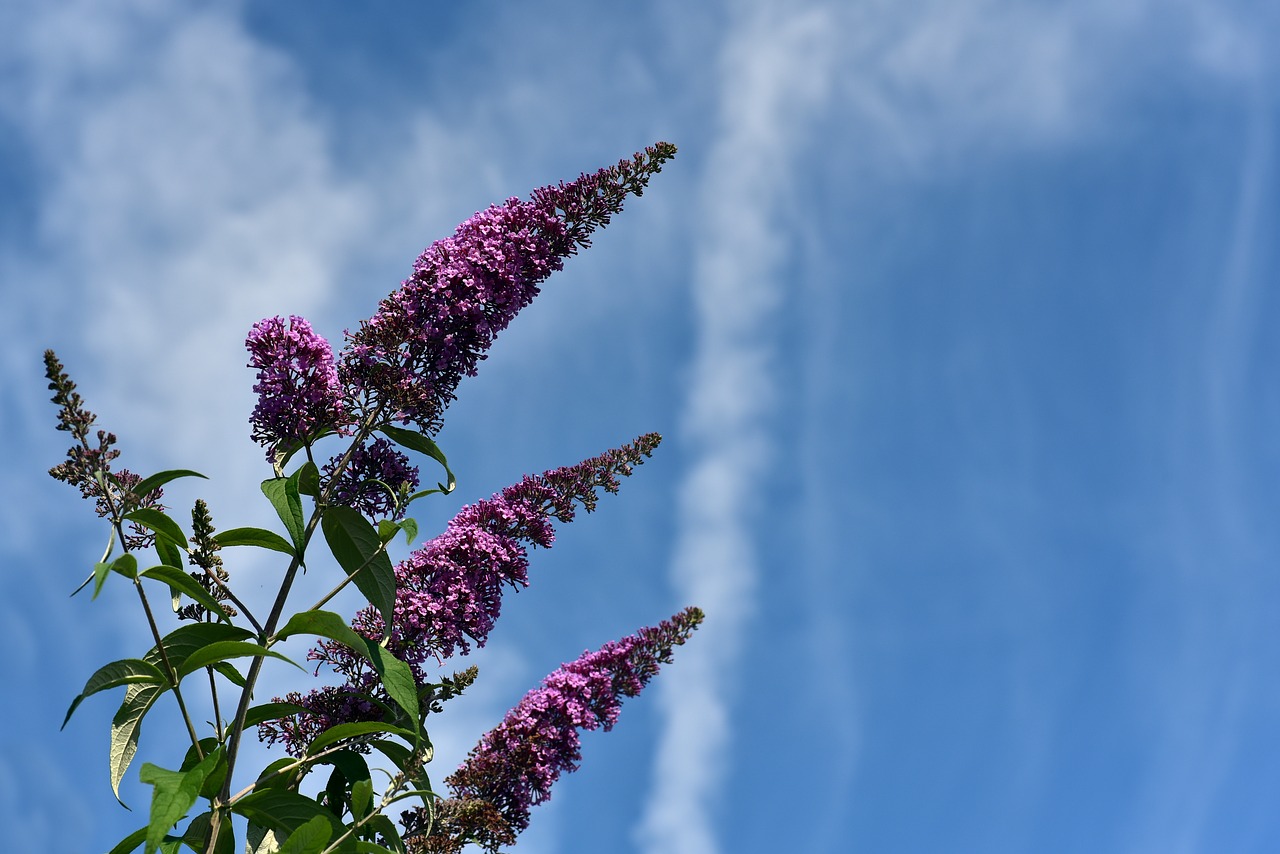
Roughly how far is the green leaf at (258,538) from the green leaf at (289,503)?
0.09 metres

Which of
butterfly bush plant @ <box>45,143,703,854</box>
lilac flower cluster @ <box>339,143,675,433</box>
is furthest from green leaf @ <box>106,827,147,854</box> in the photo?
lilac flower cluster @ <box>339,143,675,433</box>

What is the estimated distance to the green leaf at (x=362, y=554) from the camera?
5.71 m

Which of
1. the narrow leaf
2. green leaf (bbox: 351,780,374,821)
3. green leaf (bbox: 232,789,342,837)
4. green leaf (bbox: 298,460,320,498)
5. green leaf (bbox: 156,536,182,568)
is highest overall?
green leaf (bbox: 298,460,320,498)

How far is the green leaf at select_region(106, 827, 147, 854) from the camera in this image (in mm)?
4719

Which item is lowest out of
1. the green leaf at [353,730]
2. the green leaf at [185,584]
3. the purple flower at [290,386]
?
the green leaf at [353,730]

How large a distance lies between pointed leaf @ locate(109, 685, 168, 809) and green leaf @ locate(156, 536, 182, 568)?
2.14ft

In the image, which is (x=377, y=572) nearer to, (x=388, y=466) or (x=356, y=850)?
(x=388, y=466)

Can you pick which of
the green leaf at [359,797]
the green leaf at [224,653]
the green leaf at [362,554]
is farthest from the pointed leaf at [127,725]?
the green leaf at [359,797]

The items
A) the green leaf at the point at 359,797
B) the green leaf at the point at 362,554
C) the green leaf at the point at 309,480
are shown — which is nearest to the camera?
the green leaf at the point at 359,797

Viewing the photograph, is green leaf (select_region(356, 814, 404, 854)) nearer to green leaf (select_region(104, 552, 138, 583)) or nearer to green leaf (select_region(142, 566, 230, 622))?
green leaf (select_region(142, 566, 230, 622))

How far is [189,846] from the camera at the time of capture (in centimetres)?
500

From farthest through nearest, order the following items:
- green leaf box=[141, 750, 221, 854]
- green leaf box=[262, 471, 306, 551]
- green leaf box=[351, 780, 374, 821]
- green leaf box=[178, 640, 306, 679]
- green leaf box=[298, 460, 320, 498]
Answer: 1. green leaf box=[298, 460, 320, 498]
2. green leaf box=[262, 471, 306, 551]
3. green leaf box=[178, 640, 306, 679]
4. green leaf box=[351, 780, 374, 821]
5. green leaf box=[141, 750, 221, 854]

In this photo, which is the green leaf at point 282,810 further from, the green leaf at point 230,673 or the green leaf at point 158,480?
the green leaf at point 158,480

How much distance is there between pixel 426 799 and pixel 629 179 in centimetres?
437
